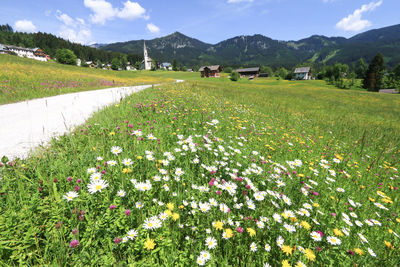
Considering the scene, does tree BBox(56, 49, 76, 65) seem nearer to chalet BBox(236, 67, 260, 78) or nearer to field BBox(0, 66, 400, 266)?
chalet BBox(236, 67, 260, 78)

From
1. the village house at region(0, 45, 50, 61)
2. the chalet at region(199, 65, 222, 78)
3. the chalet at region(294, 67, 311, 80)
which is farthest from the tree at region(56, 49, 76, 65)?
the chalet at region(294, 67, 311, 80)

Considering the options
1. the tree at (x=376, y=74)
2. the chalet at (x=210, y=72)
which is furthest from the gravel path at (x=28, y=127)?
the tree at (x=376, y=74)

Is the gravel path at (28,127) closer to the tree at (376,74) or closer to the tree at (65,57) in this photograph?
the tree at (376,74)

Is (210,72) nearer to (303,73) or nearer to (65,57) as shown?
(303,73)

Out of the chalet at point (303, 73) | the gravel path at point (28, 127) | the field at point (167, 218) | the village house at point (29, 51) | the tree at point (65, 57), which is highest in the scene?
the village house at point (29, 51)

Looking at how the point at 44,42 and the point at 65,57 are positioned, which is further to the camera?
the point at 44,42

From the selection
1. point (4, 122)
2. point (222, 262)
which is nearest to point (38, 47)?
point (4, 122)

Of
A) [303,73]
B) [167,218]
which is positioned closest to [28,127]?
[167,218]

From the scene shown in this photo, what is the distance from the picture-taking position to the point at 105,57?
138m

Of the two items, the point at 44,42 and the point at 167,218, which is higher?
the point at 44,42

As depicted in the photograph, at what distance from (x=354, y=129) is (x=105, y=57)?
170m

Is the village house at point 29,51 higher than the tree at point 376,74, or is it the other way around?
the village house at point 29,51

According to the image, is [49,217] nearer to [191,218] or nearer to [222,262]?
[191,218]

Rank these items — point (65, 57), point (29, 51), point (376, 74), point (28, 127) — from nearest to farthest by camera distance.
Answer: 1. point (28, 127)
2. point (376, 74)
3. point (65, 57)
4. point (29, 51)
